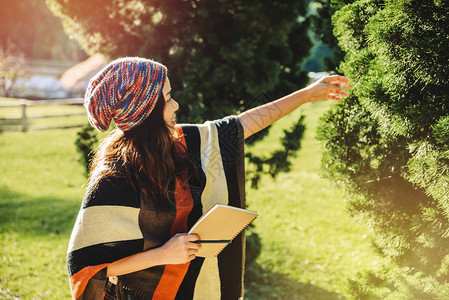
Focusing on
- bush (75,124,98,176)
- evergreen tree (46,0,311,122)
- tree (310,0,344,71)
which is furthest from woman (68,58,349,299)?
bush (75,124,98,176)

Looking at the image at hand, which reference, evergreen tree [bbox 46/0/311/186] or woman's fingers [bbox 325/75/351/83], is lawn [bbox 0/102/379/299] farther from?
evergreen tree [bbox 46/0/311/186]

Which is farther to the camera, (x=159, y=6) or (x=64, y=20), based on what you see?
(x=64, y=20)

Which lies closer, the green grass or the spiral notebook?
the spiral notebook

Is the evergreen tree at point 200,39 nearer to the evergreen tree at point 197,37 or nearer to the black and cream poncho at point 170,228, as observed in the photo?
the evergreen tree at point 197,37

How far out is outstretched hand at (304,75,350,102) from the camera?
2396 millimetres

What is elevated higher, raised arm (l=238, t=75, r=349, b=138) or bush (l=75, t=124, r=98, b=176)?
raised arm (l=238, t=75, r=349, b=138)

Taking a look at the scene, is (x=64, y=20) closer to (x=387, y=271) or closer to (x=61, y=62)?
(x=387, y=271)

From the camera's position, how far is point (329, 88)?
240 cm

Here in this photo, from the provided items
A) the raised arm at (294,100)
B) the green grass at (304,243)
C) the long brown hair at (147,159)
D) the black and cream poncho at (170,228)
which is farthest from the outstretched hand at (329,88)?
the long brown hair at (147,159)

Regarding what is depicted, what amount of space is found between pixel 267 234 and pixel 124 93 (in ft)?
15.7

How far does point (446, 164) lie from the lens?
1.92 m

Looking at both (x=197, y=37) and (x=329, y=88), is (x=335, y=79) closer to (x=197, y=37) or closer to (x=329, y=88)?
(x=329, y=88)

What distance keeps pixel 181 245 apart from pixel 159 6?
3092 mm

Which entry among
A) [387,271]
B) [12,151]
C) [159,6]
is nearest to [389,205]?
[387,271]
